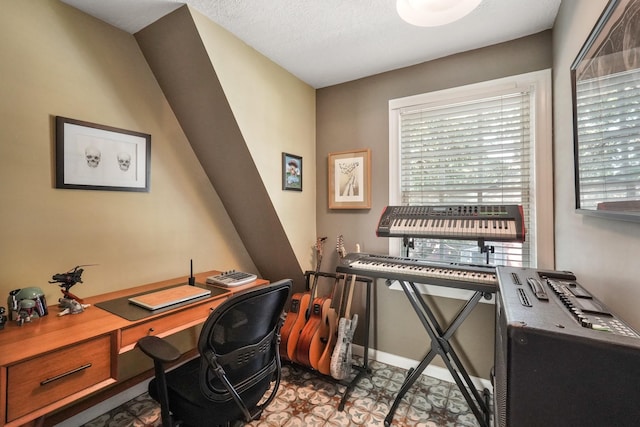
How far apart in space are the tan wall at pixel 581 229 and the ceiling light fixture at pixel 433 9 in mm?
467

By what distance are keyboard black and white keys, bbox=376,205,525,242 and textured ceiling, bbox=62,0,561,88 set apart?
3.86 feet

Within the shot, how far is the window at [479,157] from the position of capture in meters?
1.90

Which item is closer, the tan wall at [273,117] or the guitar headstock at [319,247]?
the tan wall at [273,117]

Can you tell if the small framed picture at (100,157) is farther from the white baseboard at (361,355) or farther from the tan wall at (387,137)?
the tan wall at (387,137)

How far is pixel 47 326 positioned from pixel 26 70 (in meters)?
1.32

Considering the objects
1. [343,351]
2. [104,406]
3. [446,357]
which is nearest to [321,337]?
[343,351]

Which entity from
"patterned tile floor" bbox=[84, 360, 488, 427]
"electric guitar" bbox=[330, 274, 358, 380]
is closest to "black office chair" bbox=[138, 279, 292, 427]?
"patterned tile floor" bbox=[84, 360, 488, 427]

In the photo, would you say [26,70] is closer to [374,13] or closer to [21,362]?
[21,362]

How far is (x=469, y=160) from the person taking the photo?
7.13 ft

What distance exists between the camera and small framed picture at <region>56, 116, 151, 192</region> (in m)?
1.62

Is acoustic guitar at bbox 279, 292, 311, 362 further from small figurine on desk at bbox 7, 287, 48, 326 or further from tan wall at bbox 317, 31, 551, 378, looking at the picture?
small figurine on desk at bbox 7, 287, 48, 326

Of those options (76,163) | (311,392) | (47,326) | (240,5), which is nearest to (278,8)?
(240,5)

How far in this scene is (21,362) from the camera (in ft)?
3.43

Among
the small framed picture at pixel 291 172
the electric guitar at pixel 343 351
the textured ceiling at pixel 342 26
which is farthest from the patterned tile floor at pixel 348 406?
the textured ceiling at pixel 342 26
